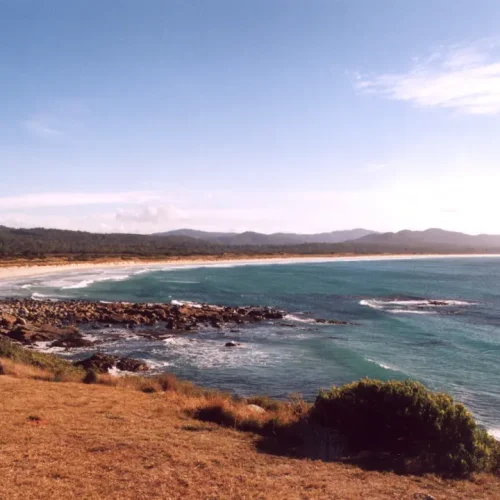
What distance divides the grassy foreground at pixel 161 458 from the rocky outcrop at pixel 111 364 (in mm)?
7903

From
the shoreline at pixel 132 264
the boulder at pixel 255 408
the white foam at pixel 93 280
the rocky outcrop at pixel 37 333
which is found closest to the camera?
the boulder at pixel 255 408

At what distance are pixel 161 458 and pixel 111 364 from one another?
48.9 ft

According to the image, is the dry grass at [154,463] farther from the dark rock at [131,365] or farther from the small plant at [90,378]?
the dark rock at [131,365]

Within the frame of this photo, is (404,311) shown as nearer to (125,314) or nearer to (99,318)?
(125,314)

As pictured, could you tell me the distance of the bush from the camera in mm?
11633

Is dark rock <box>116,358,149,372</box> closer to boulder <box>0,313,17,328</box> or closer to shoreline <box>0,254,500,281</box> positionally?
boulder <box>0,313,17,328</box>

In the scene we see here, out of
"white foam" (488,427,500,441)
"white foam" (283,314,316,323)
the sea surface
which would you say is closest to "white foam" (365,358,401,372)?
the sea surface

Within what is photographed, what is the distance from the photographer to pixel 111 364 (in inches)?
965

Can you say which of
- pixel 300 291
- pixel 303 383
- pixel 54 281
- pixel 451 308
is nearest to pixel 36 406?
pixel 303 383

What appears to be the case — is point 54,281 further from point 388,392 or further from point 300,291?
point 388,392

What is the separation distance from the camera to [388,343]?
3506 cm

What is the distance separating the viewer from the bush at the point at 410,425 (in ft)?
38.2

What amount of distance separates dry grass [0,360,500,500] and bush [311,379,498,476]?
71 centimetres

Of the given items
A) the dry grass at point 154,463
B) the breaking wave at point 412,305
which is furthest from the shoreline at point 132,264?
the dry grass at point 154,463
